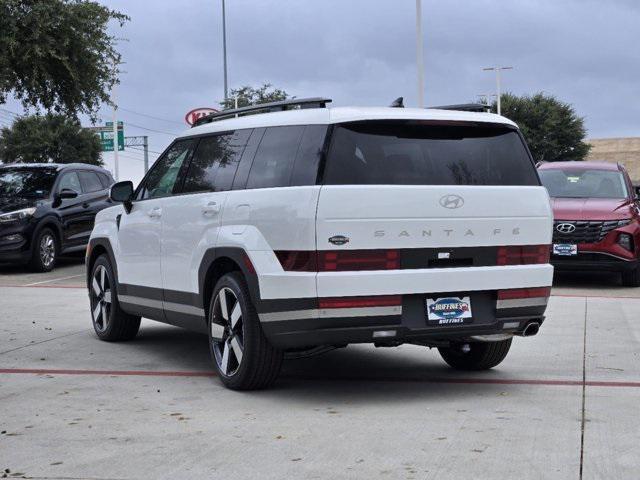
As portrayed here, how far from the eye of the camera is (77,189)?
20172 mm

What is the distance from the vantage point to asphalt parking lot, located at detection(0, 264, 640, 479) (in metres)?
5.57

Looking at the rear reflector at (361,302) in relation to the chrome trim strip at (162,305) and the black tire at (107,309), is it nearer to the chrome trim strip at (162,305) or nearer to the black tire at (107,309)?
the chrome trim strip at (162,305)

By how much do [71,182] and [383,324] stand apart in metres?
14.1

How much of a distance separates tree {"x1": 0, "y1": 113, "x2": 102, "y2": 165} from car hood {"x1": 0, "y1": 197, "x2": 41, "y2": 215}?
5078 cm

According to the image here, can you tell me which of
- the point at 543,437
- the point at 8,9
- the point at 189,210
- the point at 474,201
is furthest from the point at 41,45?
the point at 543,437

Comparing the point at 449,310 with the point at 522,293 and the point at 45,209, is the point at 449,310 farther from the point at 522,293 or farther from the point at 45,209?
the point at 45,209

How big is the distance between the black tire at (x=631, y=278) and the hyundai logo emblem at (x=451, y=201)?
9354mm

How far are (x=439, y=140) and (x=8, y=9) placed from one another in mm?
17099

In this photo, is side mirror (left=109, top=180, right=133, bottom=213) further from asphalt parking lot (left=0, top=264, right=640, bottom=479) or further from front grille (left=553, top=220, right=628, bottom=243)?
front grille (left=553, top=220, right=628, bottom=243)

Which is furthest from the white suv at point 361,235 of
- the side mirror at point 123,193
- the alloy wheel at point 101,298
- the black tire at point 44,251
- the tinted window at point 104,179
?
the tinted window at point 104,179

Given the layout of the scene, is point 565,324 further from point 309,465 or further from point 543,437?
point 309,465

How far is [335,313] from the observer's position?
6863mm

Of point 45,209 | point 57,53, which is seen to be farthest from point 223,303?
point 57,53

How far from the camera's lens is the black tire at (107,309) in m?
9.96
